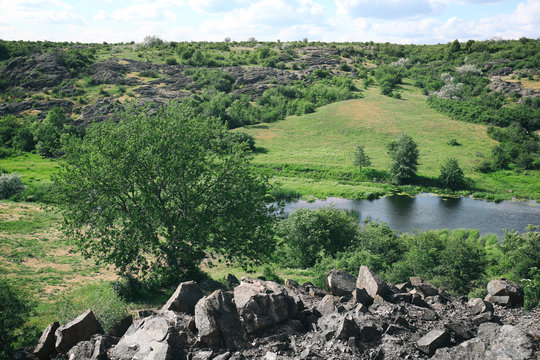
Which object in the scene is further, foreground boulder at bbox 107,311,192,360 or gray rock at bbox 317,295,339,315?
gray rock at bbox 317,295,339,315

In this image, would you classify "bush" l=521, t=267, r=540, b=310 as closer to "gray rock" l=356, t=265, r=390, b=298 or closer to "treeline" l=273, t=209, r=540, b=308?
"treeline" l=273, t=209, r=540, b=308

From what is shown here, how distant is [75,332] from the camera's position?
1584cm

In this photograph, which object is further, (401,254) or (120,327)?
(401,254)

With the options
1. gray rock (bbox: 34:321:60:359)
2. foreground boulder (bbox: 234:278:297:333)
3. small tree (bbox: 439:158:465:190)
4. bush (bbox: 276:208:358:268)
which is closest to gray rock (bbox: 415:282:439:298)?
foreground boulder (bbox: 234:278:297:333)

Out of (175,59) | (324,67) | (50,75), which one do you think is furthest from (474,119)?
(50,75)

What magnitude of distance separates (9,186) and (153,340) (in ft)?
174

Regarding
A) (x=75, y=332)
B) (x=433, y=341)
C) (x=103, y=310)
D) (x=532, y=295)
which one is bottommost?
(x=103, y=310)

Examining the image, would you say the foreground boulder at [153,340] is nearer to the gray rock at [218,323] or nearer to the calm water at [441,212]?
the gray rock at [218,323]

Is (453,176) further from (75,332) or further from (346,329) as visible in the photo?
(75,332)

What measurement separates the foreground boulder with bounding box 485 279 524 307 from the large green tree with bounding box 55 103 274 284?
13021mm

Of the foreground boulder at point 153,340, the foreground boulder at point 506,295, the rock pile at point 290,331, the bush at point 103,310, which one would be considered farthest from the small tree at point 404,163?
the foreground boulder at point 153,340

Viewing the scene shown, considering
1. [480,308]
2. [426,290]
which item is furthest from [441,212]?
[480,308]

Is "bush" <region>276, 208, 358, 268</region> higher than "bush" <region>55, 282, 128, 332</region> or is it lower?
lower

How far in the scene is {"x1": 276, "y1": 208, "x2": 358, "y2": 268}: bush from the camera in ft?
123
